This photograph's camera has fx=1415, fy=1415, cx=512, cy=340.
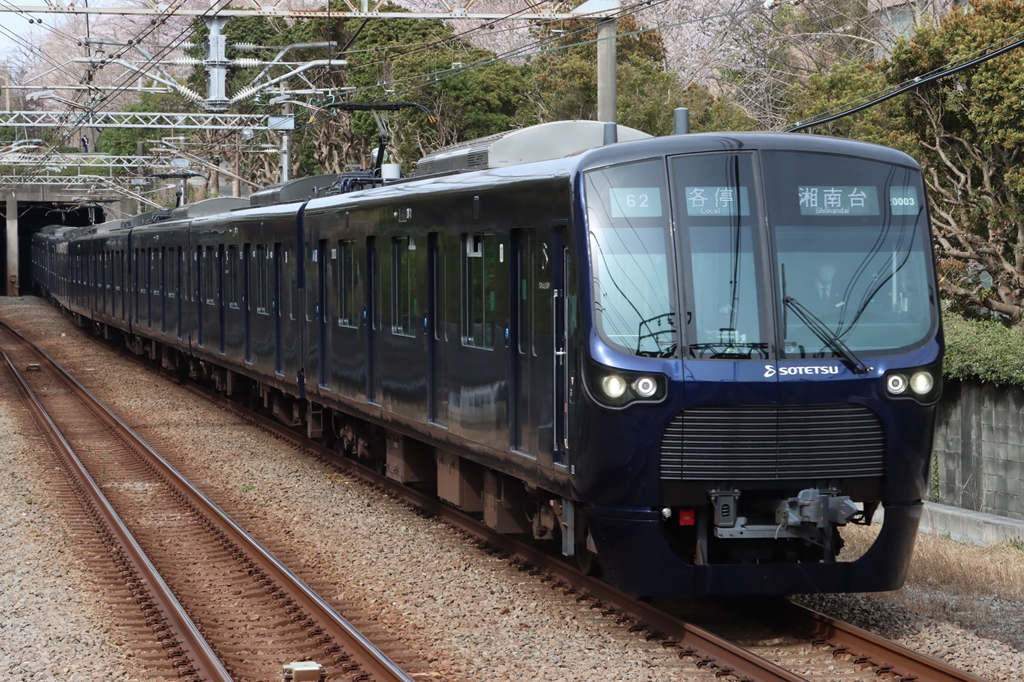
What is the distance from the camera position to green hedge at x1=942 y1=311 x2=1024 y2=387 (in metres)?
12.3

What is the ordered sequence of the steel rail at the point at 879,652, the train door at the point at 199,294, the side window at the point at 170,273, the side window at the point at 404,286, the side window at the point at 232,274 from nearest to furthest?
the steel rail at the point at 879,652, the side window at the point at 404,286, the side window at the point at 232,274, the train door at the point at 199,294, the side window at the point at 170,273

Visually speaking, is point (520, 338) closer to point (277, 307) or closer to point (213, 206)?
point (277, 307)

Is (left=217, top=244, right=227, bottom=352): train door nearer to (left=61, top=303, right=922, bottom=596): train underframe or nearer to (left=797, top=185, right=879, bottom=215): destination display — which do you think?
(left=61, top=303, right=922, bottom=596): train underframe

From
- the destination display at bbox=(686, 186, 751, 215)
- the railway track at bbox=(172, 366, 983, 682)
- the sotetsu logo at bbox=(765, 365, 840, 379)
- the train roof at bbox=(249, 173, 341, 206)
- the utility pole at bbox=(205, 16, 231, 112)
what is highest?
the utility pole at bbox=(205, 16, 231, 112)

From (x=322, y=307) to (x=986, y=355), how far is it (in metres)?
6.28

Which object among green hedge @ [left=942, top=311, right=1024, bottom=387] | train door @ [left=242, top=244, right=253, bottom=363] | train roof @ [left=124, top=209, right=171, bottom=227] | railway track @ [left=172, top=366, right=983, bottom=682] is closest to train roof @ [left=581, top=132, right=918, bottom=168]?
railway track @ [left=172, top=366, right=983, bottom=682]

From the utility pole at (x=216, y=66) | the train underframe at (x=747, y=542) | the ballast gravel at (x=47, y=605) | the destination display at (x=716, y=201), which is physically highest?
the utility pole at (x=216, y=66)

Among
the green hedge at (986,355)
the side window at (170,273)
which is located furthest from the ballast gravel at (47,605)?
the side window at (170,273)

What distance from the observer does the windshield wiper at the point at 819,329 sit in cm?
720

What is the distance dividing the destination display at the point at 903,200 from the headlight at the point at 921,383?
884mm

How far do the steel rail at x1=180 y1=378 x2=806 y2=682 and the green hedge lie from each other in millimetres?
4399

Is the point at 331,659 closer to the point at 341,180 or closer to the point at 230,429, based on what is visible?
the point at 341,180

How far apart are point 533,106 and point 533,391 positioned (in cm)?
2799

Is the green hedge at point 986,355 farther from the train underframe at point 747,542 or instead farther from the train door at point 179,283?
the train door at point 179,283
